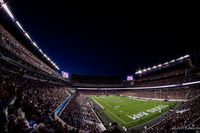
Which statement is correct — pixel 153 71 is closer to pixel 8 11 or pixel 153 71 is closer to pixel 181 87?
pixel 181 87

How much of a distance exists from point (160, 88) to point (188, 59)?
1725cm

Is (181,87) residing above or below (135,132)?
above

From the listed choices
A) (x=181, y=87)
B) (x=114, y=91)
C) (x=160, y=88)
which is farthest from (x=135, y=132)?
(x=114, y=91)

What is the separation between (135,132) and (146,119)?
949cm

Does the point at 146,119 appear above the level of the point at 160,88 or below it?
below

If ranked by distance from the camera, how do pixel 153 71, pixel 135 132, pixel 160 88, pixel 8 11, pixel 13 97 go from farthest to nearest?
pixel 153 71
pixel 160 88
pixel 8 11
pixel 135 132
pixel 13 97

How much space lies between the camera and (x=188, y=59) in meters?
82.6

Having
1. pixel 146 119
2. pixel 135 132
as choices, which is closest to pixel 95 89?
pixel 146 119

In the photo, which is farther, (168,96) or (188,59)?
(188,59)

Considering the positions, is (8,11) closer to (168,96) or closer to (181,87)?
(168,96)

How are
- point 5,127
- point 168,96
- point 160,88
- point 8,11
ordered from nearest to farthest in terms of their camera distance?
point 5,127 < point 8,11 < point 168,96 < point 160,88

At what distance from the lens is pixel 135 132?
28.5 metres

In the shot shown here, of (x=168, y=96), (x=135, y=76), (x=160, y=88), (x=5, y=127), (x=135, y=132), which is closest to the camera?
(x=5, y=127)

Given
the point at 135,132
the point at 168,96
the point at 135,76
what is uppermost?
the point at 135,76
